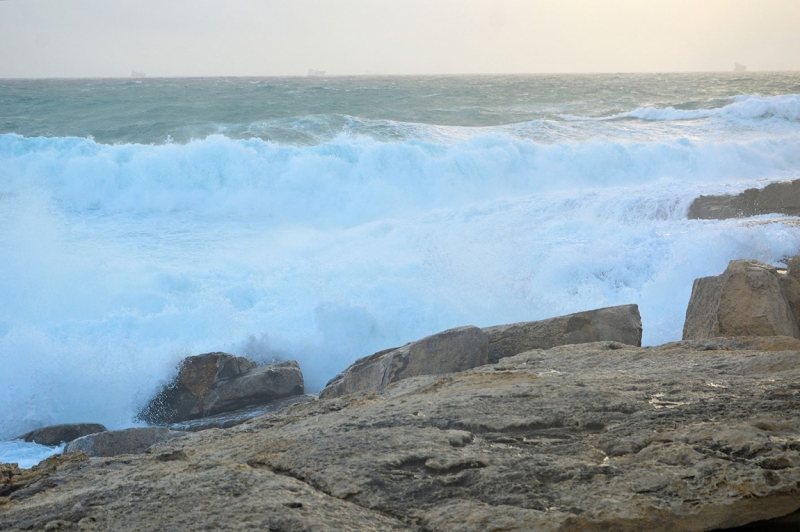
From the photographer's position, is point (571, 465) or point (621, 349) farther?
point (621, 349)

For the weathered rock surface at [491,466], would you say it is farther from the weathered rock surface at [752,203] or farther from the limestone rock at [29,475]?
the weathered rock surface at [752,203]

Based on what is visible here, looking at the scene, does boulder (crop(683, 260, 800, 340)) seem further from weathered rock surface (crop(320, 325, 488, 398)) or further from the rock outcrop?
the rock outcrop

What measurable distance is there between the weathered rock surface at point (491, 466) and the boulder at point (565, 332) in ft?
6.09

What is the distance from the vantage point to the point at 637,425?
2.27 metres

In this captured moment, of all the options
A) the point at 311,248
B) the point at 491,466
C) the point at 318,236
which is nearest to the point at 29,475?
the point at 491,466

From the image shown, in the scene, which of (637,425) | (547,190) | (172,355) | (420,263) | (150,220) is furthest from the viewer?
(547,190)

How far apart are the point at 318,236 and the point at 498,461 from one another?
9.94 meters

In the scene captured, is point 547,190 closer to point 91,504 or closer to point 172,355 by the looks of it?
point 172,355

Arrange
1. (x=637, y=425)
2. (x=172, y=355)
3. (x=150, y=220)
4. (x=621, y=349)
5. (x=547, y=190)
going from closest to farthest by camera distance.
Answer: (x=637, y=425) → (x=621, y=349) → (x=172, y=355) → (x=150, y=220) → (x=547, y=190)

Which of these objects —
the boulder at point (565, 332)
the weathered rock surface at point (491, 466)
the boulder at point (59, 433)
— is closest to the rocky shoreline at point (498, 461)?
the weathered rock surface at point (491, 466)

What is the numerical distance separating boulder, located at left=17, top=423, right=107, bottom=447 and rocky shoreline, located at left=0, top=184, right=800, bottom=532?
12.1ft

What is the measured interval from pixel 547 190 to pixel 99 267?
9.06 m

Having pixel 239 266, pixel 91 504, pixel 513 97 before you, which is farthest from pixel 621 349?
pixel 513 97

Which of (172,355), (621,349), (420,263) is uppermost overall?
(621,349)
